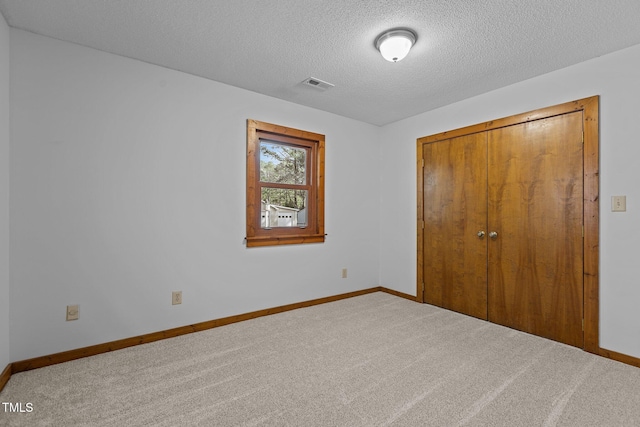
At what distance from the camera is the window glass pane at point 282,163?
3432mm

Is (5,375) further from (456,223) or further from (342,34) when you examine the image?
(456,223)

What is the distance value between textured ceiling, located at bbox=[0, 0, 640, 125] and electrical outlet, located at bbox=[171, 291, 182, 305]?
2034 millimetres

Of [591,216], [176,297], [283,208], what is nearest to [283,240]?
[283,208]

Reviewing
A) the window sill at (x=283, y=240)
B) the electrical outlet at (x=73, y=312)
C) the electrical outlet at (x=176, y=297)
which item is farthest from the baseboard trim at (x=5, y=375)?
the window sill at (x=283, y=240)

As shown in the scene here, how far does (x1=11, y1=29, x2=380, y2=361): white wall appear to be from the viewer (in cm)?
215

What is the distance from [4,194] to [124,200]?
2.26ft

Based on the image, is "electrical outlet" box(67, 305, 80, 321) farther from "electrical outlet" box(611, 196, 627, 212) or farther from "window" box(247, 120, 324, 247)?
"electrical outlet" box(611, 196, 627, 212)

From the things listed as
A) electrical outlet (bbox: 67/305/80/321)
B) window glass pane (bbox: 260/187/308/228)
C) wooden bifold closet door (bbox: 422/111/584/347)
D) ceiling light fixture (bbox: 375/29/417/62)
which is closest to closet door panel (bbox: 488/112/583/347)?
wooden bifold closet door (bbox: 422/111/584/347)

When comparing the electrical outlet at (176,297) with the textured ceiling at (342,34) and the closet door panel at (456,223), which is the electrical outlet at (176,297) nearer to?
the textured ceiling at (342,34)

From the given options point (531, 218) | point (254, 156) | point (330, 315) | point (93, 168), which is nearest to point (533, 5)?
point (531, 218)

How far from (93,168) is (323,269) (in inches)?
101

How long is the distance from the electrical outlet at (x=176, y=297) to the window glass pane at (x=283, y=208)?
3.58ft

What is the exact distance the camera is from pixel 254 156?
3221mm

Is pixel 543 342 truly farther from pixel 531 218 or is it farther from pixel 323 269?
pixel 323 269
